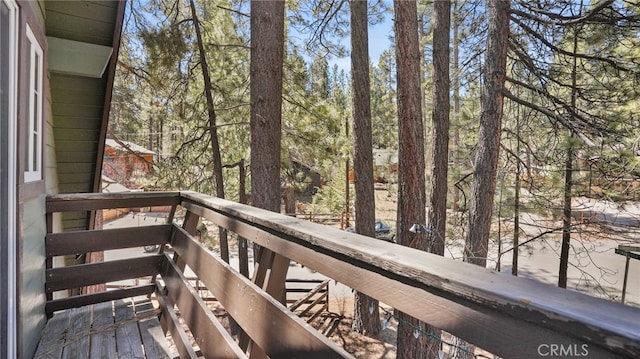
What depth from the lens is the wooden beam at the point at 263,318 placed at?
977 millimetres

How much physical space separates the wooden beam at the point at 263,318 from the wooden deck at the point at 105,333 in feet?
2.16

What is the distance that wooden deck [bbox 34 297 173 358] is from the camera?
1.98 metres

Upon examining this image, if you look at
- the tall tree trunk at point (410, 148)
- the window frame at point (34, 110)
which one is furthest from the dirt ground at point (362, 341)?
the window frame at point (34, 110)

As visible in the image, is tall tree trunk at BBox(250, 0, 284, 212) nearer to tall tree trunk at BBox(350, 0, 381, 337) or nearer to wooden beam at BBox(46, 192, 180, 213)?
wooden beam at BBox(46, 192, 180, 213)

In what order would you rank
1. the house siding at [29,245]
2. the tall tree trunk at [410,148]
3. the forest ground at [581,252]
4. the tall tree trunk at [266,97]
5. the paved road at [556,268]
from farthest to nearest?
the paved road at [556,268] < the forest ground at [581,252] < the tall tree trunk at [410,148] < the tall tree trunk at [266,97] < the house siding at [29,245]

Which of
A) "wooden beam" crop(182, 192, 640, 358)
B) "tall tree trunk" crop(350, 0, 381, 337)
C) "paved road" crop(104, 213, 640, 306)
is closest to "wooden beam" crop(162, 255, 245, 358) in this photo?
"wooden beam" crop(182, 192, 640, 358)

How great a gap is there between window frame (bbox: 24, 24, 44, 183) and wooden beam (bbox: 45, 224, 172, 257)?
420 millimetres

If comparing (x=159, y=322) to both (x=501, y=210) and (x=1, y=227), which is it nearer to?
(x=1, y=227)

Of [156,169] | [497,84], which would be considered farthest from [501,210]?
[156,169]

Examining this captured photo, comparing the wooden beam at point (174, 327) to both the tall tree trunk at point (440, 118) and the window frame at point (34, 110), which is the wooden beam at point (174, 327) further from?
the tall tree trunk at point (440, 118)

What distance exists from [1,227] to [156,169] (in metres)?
7.69

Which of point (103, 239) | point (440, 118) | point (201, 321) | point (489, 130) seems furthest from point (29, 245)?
point (440, 118)

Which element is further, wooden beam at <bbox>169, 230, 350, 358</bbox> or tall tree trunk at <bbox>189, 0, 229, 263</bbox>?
tall tree trunk at <bbox>189, 0, 229, 263</bbox>

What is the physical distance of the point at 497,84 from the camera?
5176mm
